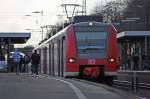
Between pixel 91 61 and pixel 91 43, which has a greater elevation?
pixel 91 43

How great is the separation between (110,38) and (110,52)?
0.78m

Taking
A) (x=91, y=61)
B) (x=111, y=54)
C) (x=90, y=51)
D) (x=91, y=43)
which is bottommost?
(x=91, y=61)

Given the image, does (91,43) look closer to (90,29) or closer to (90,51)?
(90,51)

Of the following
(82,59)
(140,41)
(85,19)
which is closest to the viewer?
(82,59)

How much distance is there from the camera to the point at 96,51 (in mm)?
32875

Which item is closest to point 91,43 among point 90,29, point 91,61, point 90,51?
point 90,51

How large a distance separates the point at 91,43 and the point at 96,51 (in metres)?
0.53

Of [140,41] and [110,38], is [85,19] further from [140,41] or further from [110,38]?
[140,41]

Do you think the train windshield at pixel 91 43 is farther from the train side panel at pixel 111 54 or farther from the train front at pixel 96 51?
the train side panel at pixel 111 54

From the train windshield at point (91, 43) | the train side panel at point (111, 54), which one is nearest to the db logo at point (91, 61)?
the train windshield at point (91, 43)

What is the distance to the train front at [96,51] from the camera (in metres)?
32.8

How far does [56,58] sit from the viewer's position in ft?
126

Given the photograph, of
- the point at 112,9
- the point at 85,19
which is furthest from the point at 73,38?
the point at 112,9

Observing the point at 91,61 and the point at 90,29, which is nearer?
the point at 91,61
